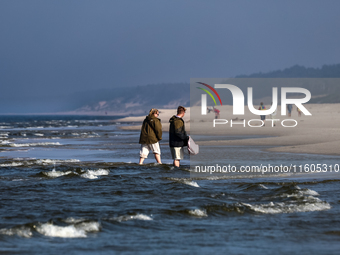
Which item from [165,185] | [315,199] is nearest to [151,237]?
[315,199]

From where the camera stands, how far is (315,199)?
9.45 m

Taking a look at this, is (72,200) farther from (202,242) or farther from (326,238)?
(326,238)

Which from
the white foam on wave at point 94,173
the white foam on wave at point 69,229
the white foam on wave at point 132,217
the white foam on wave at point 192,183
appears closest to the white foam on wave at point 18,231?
the white foam on wave at point 69,229

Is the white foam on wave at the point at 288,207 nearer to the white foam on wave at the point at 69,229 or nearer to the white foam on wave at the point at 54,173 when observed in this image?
the white foam on wave at the point at 69,229

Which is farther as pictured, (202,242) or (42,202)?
(42,202)

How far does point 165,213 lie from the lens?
8.57 meters

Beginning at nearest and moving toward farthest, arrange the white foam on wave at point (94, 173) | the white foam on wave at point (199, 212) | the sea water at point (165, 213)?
the sea water at point (165, 213) → the white foam on wave at point (199, 212) → the white foam on wave at point (94, 173)

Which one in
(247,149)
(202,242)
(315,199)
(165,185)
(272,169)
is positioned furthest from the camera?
(247,149)

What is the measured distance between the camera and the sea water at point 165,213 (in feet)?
21.6

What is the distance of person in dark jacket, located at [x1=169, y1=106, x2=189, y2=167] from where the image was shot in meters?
13.3

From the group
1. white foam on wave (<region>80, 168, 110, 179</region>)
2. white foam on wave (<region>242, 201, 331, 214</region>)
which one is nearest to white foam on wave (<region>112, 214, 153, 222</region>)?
white foam on wave (<region>242, 201, 331, 214</region>)

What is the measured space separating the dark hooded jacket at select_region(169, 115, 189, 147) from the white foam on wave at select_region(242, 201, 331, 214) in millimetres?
4601

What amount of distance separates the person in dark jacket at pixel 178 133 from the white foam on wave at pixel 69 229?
602cm

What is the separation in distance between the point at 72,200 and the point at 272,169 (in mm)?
6428
